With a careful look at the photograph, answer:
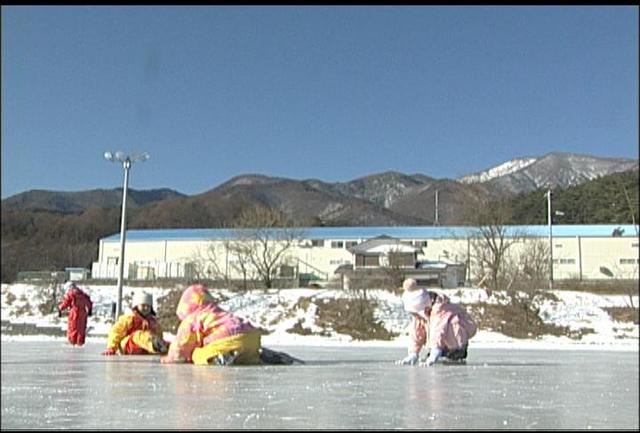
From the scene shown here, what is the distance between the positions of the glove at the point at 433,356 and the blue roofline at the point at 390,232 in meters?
30.7

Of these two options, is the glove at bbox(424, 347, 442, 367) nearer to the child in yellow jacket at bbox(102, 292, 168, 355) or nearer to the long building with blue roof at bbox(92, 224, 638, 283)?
the child in yellow jacket at bbox(102, 292, 168, 355)

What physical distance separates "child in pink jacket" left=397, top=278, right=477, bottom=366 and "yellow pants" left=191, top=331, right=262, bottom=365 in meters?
2.11

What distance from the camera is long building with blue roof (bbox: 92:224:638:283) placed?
132 ft

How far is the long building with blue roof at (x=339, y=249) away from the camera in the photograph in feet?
132

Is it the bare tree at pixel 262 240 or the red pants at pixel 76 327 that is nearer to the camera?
the red pants at pixel 76 327

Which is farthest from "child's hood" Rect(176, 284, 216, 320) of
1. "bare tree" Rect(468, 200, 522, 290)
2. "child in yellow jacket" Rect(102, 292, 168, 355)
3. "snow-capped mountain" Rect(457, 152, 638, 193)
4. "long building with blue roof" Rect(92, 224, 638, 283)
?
"long building with blue roof" Rect(92, 224, 638, 283)

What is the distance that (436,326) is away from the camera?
9188 millimetres

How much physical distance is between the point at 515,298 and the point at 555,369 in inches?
617

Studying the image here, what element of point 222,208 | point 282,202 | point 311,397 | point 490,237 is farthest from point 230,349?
point 282,202

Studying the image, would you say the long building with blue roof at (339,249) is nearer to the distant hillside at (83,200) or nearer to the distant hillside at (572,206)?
the distant hillside at (572,206)

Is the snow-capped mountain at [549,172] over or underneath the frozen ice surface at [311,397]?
over

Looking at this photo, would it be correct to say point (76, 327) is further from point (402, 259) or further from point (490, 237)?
point (402, 259)

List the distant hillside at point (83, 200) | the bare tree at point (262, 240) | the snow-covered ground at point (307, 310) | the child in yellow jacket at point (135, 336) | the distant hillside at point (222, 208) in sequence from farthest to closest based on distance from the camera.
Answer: the bare tree at point (262, 240) < the snow-covered ground at point (307, 310) < the distant hillside at point (222, 208) < the child in yellow jacket at point (135, 336) < the distant hillside at point (83, 200)

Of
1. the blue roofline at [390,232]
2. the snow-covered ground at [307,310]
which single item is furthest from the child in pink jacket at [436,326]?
the blue roofline at [390,232]
